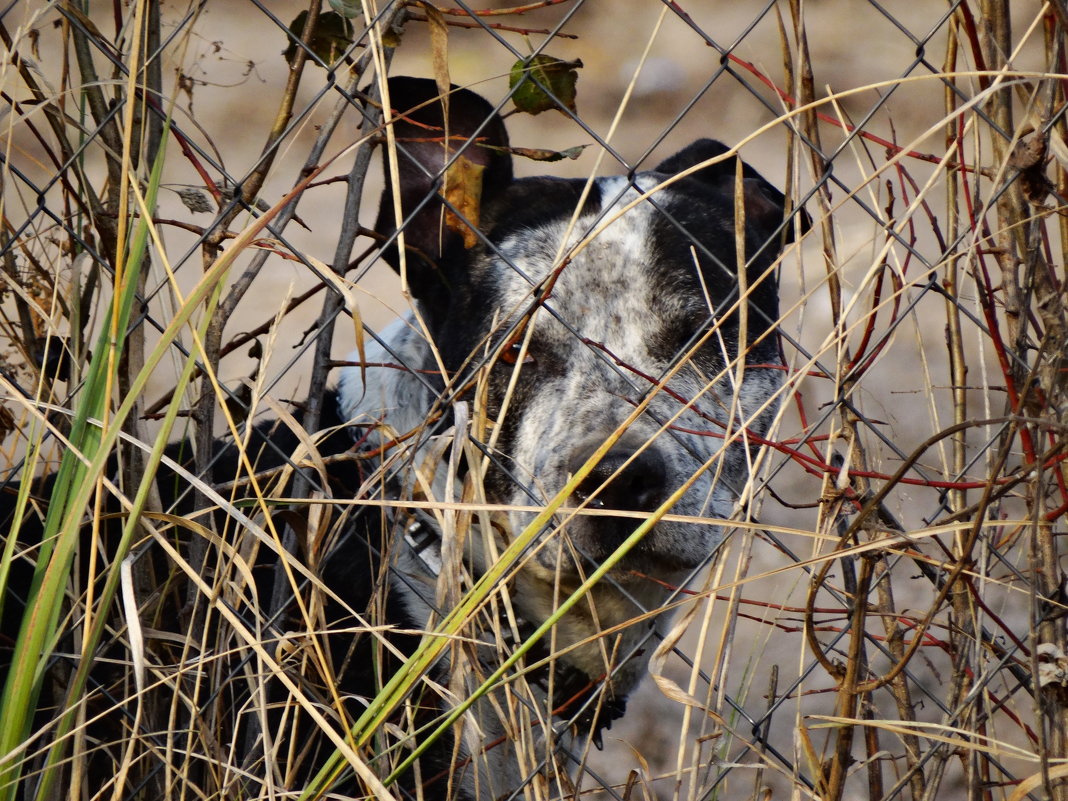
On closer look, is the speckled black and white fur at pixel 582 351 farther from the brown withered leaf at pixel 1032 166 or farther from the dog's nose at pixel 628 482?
the brown withered leaf at pixel 1032 166

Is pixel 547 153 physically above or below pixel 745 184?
below

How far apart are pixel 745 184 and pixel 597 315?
536 mm

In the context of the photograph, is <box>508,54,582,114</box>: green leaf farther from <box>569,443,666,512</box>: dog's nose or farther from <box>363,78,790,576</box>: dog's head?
<box>569,443,666,512</box>: dog's nose

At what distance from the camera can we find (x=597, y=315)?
7.64ft

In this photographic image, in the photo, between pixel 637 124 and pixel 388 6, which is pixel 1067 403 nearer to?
pixel 388 6

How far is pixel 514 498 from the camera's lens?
2.17 meters

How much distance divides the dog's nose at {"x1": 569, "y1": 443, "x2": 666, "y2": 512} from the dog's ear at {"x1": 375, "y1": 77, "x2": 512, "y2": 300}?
457mm

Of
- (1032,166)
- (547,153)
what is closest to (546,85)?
(547,153)

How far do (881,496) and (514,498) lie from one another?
113 centimetres

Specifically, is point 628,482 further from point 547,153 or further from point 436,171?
point 436,171

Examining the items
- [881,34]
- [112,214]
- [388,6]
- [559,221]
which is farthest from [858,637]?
[881,34]

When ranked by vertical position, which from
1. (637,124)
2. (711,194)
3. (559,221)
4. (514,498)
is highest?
(637,124)

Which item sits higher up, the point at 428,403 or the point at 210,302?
the point at 210,302

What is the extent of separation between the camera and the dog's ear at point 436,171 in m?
1.77
